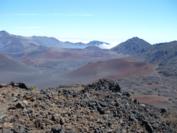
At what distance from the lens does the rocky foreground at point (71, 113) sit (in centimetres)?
1450

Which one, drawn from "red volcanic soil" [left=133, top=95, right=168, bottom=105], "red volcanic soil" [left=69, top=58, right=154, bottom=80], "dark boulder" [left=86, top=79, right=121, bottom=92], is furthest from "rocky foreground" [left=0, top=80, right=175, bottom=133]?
"red volcanic soil" [left=69, top=58, right=154, bottom=80]

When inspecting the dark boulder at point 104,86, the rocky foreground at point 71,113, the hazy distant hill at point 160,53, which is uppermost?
the hazy distant hill at point 160,53

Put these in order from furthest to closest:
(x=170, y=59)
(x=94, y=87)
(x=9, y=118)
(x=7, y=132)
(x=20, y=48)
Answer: (x=20, y=48), (x=170, y=59), (x=94, y=87), (x=9, y=118), (x=7, y=132)

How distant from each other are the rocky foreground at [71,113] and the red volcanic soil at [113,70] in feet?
201

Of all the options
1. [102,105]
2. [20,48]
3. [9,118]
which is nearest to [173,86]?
[102,105]

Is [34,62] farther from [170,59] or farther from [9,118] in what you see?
[9,118]

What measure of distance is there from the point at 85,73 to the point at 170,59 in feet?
93.8

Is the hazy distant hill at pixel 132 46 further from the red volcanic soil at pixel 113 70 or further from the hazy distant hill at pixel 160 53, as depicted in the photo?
the red volcanic soil at pixel 113 70

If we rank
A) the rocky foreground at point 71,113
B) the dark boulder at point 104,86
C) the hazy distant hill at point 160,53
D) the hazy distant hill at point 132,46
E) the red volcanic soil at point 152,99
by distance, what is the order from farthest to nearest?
the hazy distant hill at point 132,46, the hazy distant hill at point 160,53, the red volcanic soil at point 152,99, the dark boulder at point 104,86, the rocky foreground at point 71,113

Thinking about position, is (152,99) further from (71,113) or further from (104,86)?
(71,113)

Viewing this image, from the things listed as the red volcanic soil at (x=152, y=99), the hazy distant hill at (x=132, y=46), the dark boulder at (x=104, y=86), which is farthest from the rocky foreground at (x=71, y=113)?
the hazy distant hill at (x=132, y=46)

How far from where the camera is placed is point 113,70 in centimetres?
9300

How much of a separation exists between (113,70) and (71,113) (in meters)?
77.3

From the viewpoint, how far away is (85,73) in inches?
3524
